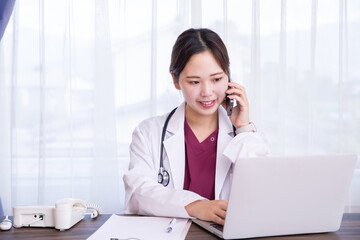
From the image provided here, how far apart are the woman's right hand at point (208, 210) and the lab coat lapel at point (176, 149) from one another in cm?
42

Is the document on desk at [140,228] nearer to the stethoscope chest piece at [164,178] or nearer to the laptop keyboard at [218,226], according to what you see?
the laptop keyboard at [218,226]

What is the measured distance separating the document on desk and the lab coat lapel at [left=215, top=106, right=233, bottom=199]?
451mm

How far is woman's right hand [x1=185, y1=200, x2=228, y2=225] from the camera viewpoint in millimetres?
1492

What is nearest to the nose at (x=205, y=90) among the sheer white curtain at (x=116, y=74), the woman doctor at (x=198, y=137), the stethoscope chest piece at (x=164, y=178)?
the woman doctor at (x=198, y=137)

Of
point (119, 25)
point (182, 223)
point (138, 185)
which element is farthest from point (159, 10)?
point (182, 223)

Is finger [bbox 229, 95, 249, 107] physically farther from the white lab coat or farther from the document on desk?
the document on desk

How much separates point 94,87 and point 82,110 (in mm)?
209

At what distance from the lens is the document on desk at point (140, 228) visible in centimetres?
136

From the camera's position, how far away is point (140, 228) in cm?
144

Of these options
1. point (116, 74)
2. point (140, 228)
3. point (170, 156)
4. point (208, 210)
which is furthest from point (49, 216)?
point (116, 74)

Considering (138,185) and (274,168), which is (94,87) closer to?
(138,185)

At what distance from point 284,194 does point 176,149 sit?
0.84 m

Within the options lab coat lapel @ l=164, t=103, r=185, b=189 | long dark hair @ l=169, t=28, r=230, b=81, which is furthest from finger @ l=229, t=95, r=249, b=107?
lab coat lapel @ l=164, t=103, r=185, b=189

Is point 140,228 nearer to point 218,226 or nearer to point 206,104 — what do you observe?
point 218,226
